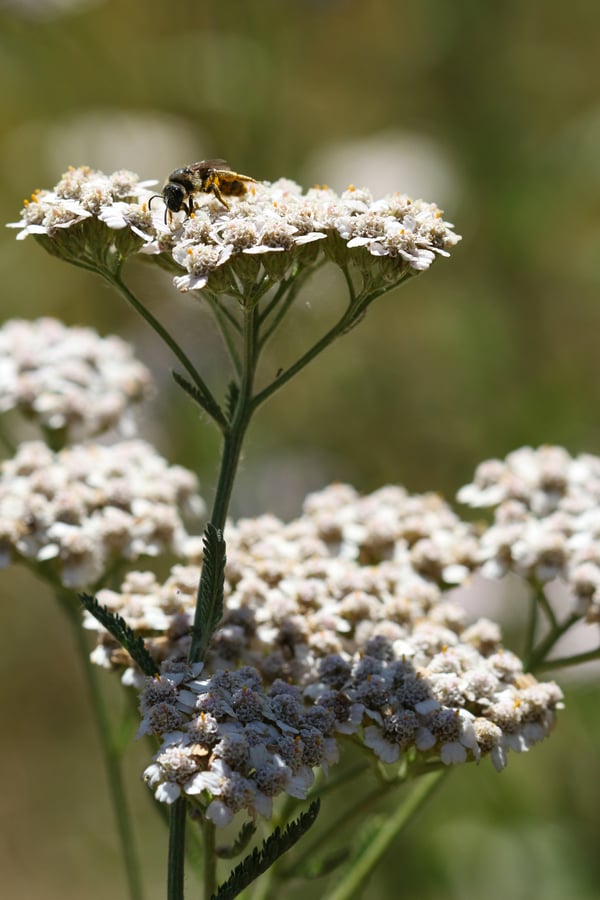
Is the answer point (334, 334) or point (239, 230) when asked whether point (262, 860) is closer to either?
point (334, 334)

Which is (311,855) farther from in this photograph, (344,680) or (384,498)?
(384,498)

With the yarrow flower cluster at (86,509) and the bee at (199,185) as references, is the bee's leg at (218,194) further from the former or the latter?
the yarrow flower cluster at (86,509)

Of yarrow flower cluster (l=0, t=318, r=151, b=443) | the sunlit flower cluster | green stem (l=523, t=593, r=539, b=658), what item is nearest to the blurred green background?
yarrow flower cluster (l=0, t=318, r=151, b=443)

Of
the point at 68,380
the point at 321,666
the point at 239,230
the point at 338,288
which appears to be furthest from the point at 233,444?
the point at 338,288

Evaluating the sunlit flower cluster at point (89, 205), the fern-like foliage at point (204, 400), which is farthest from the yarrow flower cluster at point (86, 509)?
the sunlit flower cluster at point (89, 205)

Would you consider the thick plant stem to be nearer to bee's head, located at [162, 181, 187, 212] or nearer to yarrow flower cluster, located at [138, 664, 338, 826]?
yarrow flower cluster, located at [138, 664, 338, 826]
